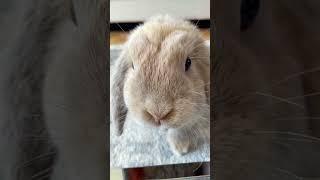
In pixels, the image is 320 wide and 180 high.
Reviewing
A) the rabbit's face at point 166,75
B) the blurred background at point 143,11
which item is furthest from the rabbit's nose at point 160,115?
the blurred background at point 143,11

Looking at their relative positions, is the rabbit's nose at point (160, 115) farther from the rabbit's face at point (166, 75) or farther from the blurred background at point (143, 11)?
the blurred background at point (143, 11)

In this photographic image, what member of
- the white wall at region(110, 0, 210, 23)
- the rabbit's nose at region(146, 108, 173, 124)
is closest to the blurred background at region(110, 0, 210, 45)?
the white wall at region(110, 0, 210, 23)

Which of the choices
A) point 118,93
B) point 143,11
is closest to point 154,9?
point 143,11

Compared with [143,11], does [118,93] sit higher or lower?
lower

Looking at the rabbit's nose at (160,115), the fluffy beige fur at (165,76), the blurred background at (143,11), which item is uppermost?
the blurred background at (143,11)

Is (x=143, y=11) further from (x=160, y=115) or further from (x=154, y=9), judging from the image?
(x=160, y=115)
